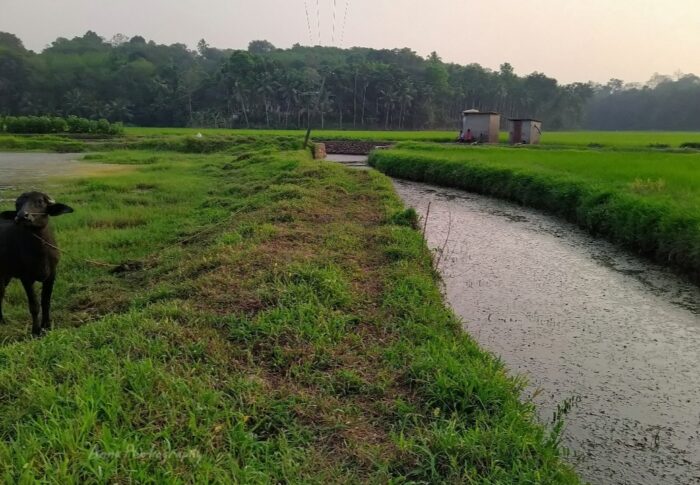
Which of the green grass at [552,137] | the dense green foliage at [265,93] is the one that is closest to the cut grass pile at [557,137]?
the green grass at [552,137]

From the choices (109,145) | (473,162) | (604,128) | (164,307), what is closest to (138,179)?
(473,162)

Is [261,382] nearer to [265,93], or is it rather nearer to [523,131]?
[523,131]

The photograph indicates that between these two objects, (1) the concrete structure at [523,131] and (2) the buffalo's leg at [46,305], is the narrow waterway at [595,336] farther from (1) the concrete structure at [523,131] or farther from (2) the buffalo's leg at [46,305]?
(1) the concrete structure at [523,131]

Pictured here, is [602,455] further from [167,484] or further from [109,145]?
[109,145]

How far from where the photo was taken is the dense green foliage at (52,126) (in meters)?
42.5

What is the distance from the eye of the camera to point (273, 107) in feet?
241

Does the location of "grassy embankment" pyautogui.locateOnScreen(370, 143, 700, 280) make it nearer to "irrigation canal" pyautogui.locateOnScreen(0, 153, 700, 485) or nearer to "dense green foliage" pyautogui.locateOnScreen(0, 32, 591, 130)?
"irrigation canal" pyautogui.locateOnScreen(0, 153, 700, 485)

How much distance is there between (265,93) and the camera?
7088 centimetres

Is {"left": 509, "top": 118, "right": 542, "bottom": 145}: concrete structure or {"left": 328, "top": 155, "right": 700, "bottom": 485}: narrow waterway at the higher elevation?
{"left": 509, "top": 118, "right": 542, "bottom": 145}: concrete structure

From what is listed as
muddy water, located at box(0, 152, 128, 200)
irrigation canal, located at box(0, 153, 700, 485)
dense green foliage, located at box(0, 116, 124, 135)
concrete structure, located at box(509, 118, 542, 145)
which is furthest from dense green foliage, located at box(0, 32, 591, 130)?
irrigation canal, located at box(0, 153, 700, 485)

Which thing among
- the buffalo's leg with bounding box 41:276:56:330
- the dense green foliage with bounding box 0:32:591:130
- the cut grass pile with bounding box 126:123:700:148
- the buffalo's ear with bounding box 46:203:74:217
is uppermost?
the dense green foliage with bounding box 0:32:591:130

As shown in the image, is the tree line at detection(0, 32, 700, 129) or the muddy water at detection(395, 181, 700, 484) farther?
the tree line at detection(0, 32, 700, 129)

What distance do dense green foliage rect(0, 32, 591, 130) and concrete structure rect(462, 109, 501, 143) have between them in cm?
3471

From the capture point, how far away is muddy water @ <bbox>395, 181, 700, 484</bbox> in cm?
387
